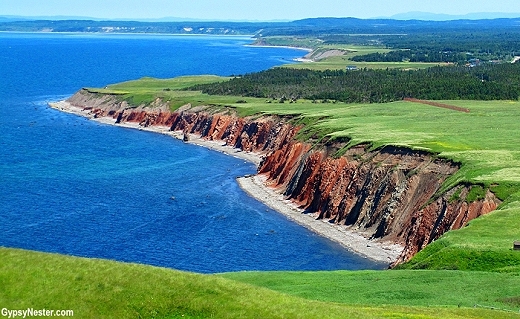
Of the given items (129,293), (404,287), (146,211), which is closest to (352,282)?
(404,287)

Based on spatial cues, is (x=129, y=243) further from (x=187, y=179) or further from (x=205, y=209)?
(x=187, y=179)

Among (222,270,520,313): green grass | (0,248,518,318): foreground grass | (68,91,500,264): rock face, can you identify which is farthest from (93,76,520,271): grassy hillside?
(0,248,518,318): foreground grass

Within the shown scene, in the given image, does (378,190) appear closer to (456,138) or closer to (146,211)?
(456,138)

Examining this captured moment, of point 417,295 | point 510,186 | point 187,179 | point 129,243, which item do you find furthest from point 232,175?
point 417,295

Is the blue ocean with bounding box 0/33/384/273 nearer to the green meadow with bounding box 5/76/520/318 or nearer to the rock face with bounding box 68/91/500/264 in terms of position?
the rock face with bounding box 68/91/500/264

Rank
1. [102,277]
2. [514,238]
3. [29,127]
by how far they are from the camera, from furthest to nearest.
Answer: [29,127], [514,238], [102,277]
